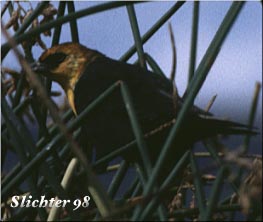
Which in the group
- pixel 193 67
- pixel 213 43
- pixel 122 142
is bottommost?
pixel 122 142

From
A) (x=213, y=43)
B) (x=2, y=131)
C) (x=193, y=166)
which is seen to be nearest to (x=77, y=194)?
(x=2, y=131)

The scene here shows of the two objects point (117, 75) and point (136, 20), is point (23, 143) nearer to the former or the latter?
point (136, 20)

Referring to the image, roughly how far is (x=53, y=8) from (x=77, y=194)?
1.40 ft

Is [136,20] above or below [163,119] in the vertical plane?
above

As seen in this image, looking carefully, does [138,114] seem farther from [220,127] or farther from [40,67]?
[40,67]

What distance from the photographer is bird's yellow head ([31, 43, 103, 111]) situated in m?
1.87

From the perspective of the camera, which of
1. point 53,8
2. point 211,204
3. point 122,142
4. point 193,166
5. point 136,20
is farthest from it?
point 122,142

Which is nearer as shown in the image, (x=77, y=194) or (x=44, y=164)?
(x=44, y=164)

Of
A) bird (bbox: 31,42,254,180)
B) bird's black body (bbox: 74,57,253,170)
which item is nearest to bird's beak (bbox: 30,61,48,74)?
bird (bbox: 31,42,254,180)

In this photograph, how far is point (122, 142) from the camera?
63.1 inches

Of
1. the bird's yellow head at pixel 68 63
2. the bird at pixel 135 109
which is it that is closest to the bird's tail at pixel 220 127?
the bird at pixel 135 109

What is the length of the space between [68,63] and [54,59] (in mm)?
65

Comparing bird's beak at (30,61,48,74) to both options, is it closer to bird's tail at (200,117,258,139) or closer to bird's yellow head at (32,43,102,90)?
bird's yellow head at (32,43,102,90)

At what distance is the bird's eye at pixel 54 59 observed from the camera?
186 cm
